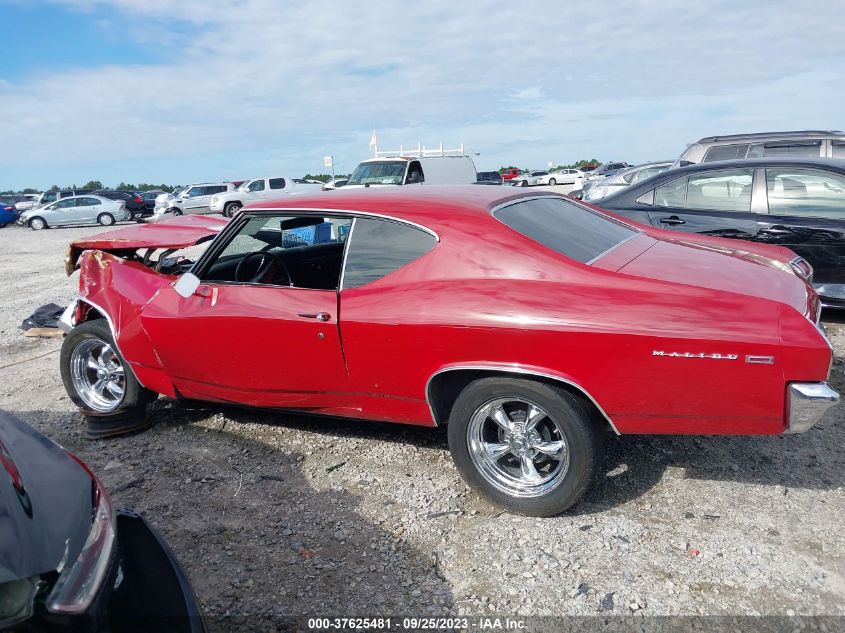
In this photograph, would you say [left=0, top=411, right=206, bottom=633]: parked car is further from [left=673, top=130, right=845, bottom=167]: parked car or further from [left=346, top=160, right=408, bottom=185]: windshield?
[left=346, top=160, right=408, bottom=185]: windshield

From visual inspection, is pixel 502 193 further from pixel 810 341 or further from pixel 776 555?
pixel 776 555

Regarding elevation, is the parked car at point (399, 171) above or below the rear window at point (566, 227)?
above

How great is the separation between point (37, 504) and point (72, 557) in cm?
24

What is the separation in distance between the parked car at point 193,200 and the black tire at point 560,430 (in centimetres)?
2696

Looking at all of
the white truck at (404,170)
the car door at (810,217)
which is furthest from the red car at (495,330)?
the white truck at (404,170)

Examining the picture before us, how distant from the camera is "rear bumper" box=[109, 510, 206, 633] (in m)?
1.87

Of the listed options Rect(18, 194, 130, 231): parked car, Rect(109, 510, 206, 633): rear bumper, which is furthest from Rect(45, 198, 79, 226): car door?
Rect(109, 510, 206, 633): rear bumper

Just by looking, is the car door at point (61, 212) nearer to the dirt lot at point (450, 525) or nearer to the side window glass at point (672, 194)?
the dirt lot at point (450, 525)

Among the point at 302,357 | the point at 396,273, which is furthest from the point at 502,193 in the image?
the point at 302,357

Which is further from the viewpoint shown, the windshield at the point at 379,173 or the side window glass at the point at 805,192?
the windshield at the point at 379,173

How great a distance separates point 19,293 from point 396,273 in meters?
9.06

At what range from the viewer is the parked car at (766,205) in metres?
5.59

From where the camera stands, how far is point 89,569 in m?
1.80

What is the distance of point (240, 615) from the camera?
2668mm
